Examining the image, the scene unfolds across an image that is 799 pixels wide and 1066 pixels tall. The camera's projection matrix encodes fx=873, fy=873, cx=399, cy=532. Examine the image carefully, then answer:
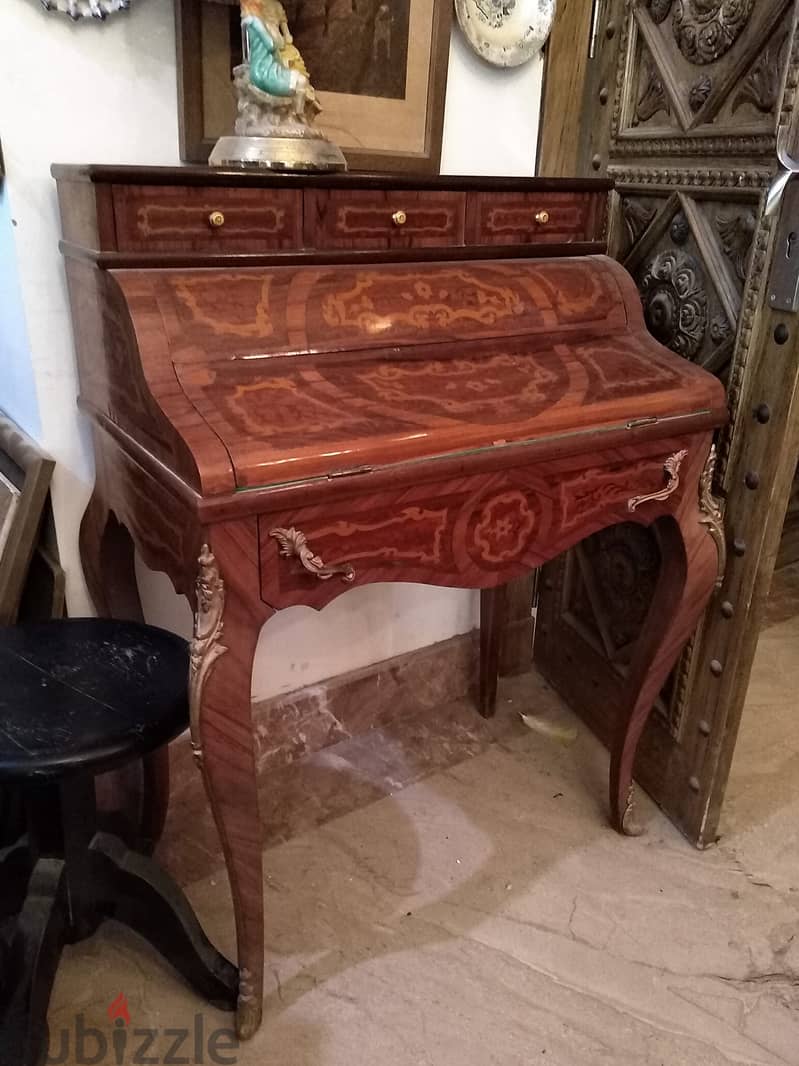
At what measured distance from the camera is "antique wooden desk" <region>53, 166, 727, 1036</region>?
1129mm

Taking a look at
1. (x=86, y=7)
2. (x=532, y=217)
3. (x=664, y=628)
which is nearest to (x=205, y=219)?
(x=86, y=7)

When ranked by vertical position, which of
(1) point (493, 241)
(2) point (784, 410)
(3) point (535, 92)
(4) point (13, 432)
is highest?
(3) point (535, 92)

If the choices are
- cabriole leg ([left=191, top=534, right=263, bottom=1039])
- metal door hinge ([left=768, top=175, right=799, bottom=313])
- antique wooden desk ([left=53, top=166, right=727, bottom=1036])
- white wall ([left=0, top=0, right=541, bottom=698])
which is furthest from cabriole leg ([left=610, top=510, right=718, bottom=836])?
white wall ([left=0, top=0, right=541, bottom=698])

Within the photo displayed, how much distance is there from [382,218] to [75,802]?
103 centimetres

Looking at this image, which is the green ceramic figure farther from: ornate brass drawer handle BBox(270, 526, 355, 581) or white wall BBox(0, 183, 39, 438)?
ornate brass drawer handle BBox(270, 526, 355, 581)

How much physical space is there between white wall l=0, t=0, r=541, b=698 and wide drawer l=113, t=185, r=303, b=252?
0.90 feet

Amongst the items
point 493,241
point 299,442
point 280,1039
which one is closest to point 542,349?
point 493,241

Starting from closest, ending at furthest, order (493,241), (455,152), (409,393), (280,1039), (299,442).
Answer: (299,442)
(409,393)
(280,1039)
(493,241)
(455,152)

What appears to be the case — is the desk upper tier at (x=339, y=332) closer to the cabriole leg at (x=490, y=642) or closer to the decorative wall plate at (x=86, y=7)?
the decorative wall plate at (x=86, y=7)


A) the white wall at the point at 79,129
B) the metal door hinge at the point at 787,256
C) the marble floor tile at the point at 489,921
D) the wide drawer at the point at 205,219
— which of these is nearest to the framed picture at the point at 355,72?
the white wall at the point at 79,129

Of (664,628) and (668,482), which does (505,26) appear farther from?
(664,628)

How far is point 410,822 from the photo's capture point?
1870mm

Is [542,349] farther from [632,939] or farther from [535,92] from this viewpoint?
[632,939]

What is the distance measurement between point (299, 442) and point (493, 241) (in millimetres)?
667
